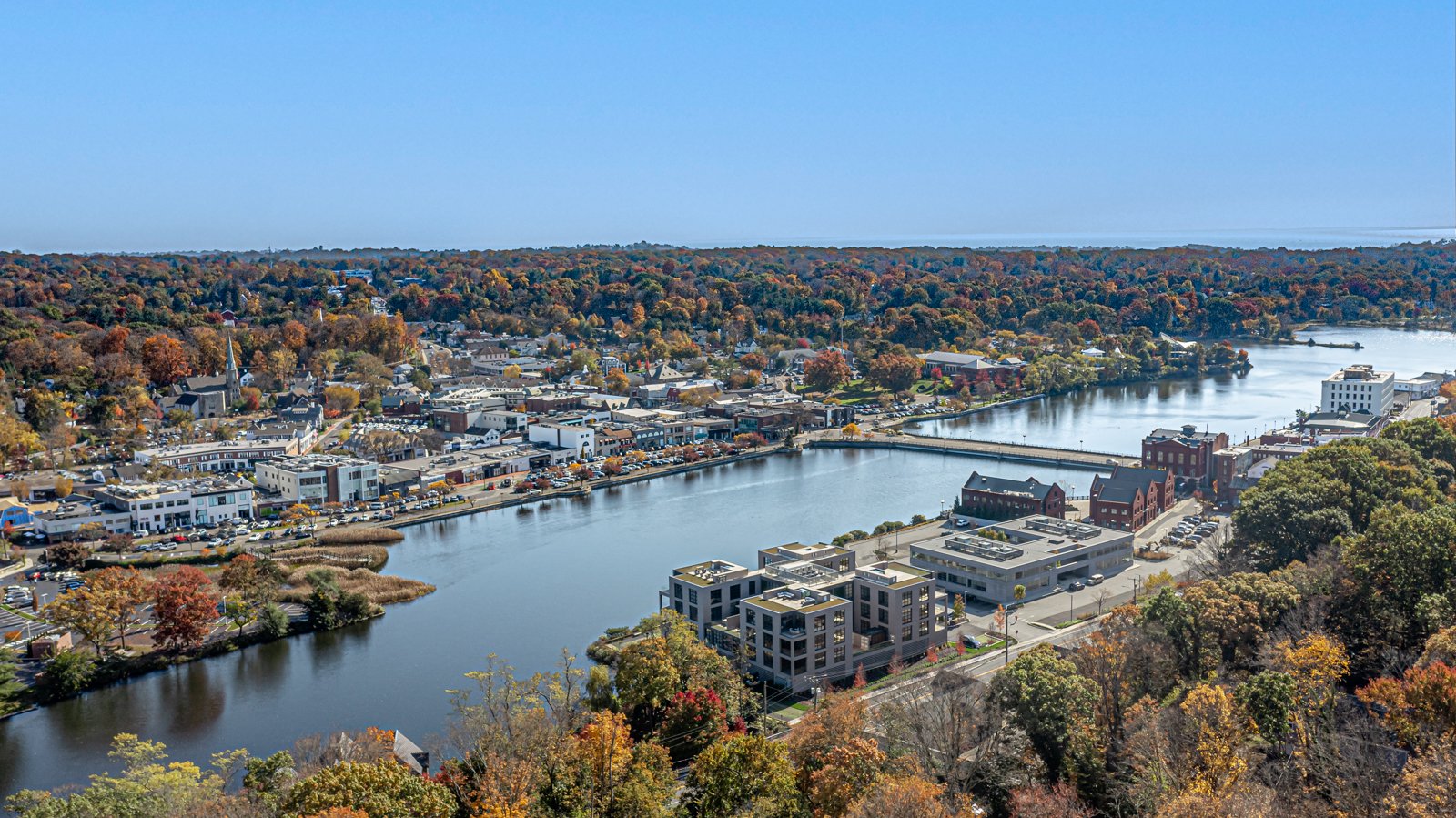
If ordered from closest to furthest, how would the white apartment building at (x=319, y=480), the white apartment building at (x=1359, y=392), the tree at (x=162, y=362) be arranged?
the white apartment building at (x=319, y=480), the white apartment building at (x=1359, y=392), the tree at (x=162, y=362)

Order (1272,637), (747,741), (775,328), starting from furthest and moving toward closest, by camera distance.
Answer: (775,328), (1272,637), (747,741)

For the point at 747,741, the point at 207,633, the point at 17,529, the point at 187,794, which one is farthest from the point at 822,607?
the point at 17,529

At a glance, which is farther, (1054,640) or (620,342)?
(620,342)

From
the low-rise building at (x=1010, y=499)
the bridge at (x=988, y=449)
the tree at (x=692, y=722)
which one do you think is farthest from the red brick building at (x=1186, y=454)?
the tree at (x=692, y=722)

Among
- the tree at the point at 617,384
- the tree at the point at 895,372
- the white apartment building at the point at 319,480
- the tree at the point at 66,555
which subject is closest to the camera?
the tree at the point at 66,555

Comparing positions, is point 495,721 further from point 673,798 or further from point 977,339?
point 977,339

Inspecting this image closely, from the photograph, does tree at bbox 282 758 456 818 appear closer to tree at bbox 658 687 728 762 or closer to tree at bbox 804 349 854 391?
tree at bbox 658 687 728 762

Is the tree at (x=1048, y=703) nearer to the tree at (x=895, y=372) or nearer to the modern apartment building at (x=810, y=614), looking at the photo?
the modern apartment building at (x=810, y=614)

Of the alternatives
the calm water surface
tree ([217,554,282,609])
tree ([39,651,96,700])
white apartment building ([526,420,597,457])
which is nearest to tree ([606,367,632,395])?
white apartment building ([526,420,597,457])
